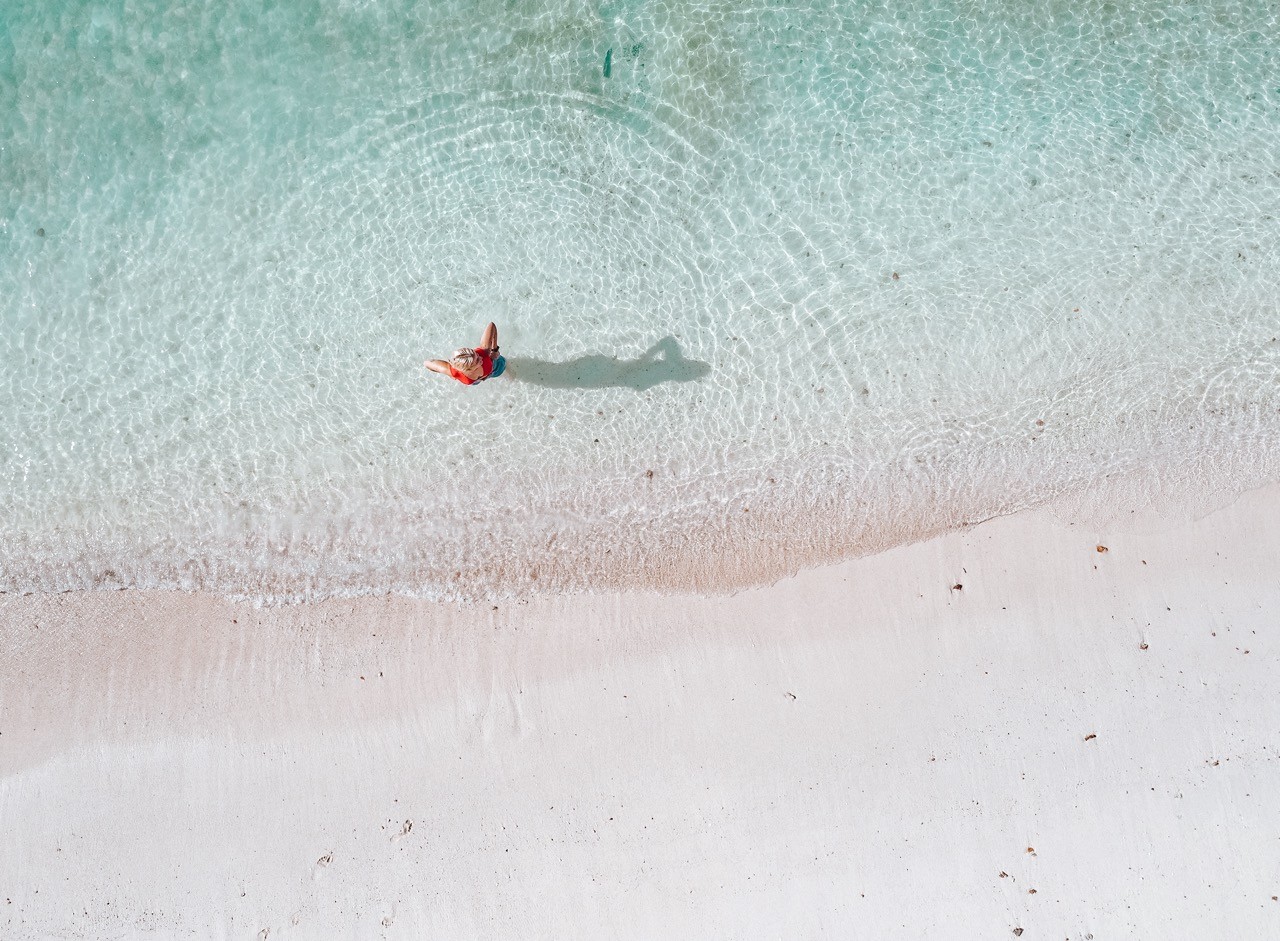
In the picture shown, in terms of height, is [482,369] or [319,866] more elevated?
[482,369]

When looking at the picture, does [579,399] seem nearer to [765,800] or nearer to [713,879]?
[765,800]

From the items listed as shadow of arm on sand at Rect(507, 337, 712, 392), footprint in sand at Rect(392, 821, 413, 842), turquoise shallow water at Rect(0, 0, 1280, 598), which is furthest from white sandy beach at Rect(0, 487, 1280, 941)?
shadow of arm on sand at Rect(507, 337, 712, 392)

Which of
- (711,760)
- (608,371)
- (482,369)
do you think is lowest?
A: (711,760)

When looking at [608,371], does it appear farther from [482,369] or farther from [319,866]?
[319,866]

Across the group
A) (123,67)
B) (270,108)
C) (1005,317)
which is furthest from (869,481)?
(123,67)

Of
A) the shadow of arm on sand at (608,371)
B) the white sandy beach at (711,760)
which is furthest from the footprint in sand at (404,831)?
the shadow of arm on sand at (608,371)

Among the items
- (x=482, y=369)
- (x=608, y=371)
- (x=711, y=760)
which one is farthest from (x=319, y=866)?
(x=608, y=371)

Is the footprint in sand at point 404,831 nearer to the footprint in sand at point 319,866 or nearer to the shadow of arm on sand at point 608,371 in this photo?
the footprint in sand at point 319,866
